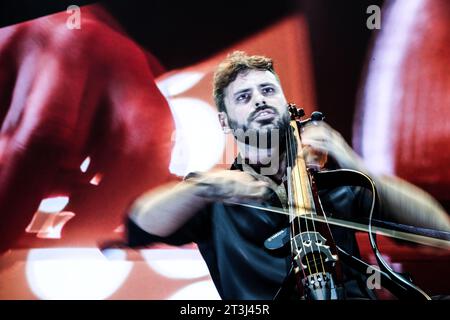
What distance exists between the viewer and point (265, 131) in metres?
1.50

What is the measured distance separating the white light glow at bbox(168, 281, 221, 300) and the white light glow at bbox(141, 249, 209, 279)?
33mm

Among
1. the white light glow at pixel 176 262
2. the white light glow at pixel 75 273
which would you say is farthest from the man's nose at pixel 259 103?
the white light glow at pixel 75 273

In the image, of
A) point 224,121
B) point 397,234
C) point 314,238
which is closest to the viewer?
point 314,238

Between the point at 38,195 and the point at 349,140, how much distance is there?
108cm

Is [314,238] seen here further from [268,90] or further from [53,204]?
[53,204]

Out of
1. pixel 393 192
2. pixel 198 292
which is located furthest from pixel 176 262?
pixel 393 192

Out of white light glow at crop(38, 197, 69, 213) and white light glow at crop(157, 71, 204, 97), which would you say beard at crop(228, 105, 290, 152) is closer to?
white light glow at crop(157, 71, 204, 97)

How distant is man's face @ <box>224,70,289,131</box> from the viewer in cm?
150

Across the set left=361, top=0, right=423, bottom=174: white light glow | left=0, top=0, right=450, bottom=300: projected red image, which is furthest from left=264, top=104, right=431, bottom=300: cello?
left=361, top=0, right=423, bottom=174: white light glow

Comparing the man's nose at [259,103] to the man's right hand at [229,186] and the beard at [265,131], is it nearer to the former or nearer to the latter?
the beard at [265,131]

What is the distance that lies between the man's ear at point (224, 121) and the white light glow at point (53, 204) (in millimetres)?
587

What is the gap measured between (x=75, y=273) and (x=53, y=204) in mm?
254
